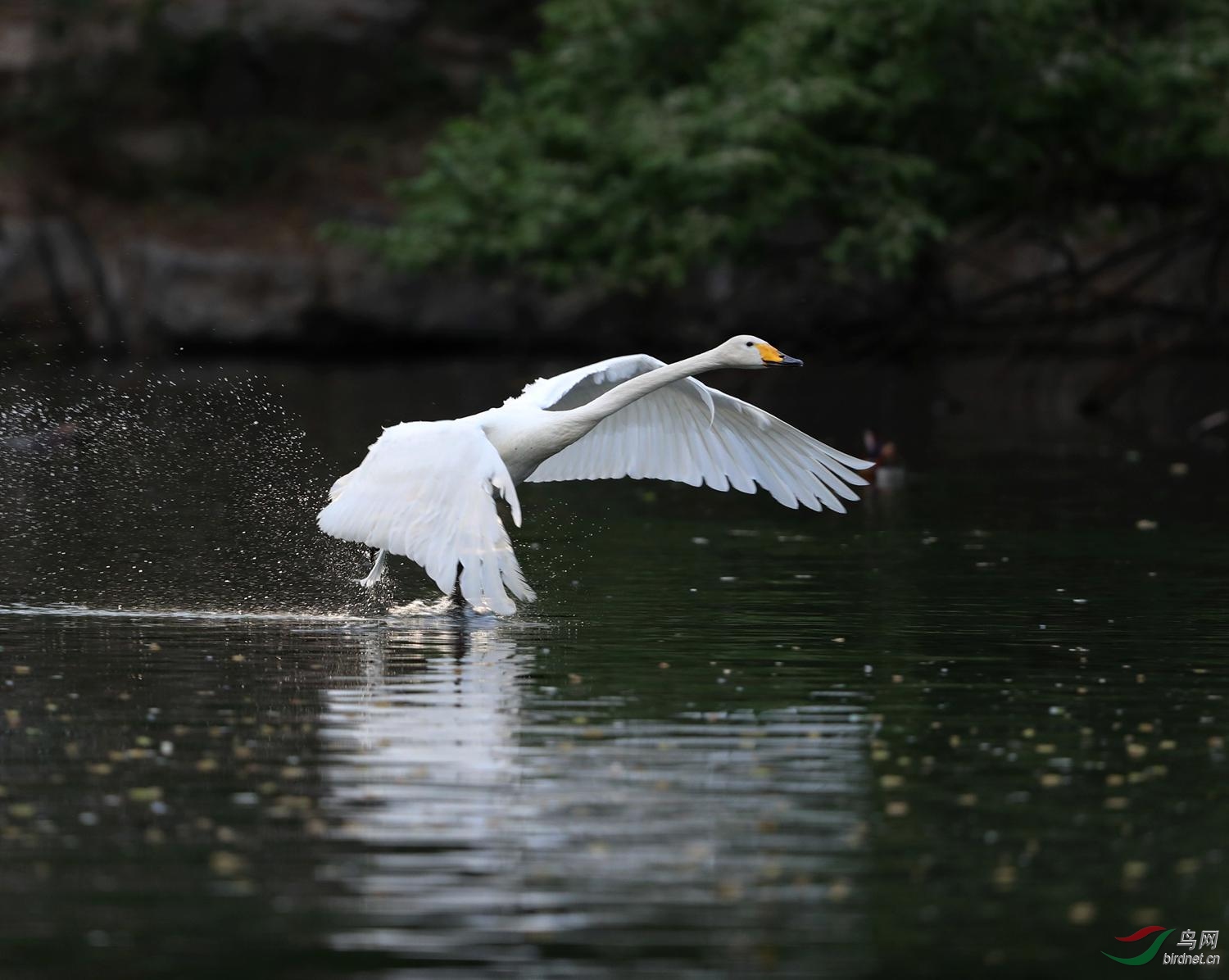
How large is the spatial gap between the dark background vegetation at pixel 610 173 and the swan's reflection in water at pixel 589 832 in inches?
813

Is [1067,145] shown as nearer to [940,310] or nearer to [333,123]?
[940,310]

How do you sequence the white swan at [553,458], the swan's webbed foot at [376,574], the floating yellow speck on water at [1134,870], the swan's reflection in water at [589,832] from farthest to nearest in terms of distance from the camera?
the swan's webbed foot at [376,574], the white swan at [553,458], the floating yellow speck on water at [1134,870], the swan's reflection in water at [589,832]

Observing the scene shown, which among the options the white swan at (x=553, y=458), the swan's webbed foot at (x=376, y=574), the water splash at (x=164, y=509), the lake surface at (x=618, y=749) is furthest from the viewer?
the water splash at (x=164, y=509)

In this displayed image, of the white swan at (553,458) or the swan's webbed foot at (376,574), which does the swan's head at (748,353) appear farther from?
the swan's webbed foot at (376,574)

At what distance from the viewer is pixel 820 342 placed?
1391 inches

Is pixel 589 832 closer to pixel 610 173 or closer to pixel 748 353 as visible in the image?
pixel 748 353

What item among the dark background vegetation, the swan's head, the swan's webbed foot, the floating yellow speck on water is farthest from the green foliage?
the floating yellow speck on water

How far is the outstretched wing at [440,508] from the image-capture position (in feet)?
35.6

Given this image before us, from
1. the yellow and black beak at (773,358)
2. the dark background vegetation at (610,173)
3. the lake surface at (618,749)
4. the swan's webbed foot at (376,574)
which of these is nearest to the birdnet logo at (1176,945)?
the lake surface at (618,749)

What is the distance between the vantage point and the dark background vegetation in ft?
99.7

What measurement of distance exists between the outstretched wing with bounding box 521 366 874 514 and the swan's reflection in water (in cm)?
394

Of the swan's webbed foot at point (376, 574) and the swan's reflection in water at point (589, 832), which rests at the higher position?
the swan's webbed foot at point (376, 574)

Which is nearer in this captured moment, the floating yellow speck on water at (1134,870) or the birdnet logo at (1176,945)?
the birdnet logo at (1176,945)

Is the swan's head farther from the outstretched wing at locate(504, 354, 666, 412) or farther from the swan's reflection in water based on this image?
the swan's reflection in water
